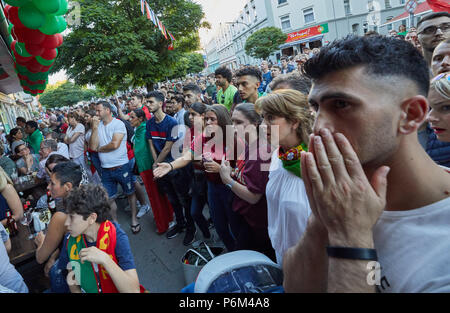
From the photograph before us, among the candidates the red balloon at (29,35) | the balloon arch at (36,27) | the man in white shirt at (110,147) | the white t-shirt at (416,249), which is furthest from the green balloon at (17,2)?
the white t-shirt at (416,249)

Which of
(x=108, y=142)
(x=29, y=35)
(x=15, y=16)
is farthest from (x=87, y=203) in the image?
(x=29, y=35)

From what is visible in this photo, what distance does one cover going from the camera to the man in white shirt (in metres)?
4.12

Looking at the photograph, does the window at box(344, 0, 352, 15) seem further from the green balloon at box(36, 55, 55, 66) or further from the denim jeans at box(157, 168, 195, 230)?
the denim jeans at box(157, 168, 195, 230)

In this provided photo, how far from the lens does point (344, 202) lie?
0.79m

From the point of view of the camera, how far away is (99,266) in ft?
6.07

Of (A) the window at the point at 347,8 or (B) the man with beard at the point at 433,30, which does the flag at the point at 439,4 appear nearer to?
(B) the man with beard at the point at 433,30

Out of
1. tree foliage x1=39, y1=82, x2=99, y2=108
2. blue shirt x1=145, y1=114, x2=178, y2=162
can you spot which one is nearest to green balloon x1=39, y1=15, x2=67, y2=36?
blue shirt x1=145, y1=114, x2=178, y2=162

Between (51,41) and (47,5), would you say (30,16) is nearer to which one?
(47,5)

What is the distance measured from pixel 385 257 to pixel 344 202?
0.31m

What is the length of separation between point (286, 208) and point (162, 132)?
2.62 meters

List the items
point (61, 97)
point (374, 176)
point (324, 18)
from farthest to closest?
point (61, 97) → point (324, 18) → point (374, 176)

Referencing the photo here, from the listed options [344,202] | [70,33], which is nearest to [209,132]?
[344,202]

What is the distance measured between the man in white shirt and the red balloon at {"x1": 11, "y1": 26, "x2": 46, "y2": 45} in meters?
1.29
